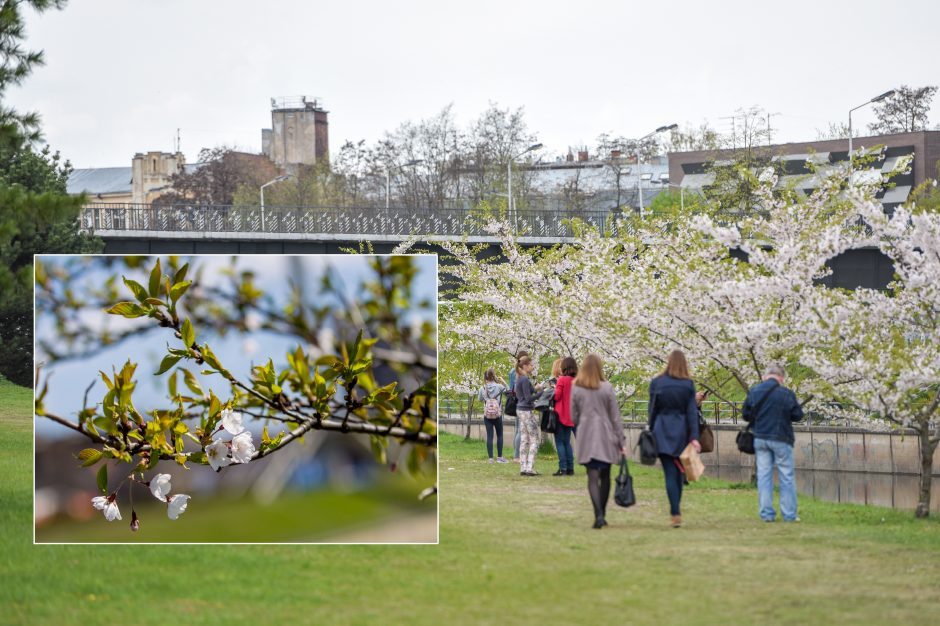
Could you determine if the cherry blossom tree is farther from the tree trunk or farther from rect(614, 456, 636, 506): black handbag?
rect(614, 456, 636, 506): black handbag

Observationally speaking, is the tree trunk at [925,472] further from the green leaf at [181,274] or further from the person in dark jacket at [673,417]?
the green leaf at [181,274]

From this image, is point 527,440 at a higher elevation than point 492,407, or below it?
below

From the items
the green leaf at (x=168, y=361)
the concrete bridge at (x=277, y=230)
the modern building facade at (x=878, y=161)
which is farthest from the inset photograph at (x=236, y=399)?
the modern building facade at (x=878, y=161)

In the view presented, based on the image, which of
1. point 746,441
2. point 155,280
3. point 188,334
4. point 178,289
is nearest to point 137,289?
point 155,280

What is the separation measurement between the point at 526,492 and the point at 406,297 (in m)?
9.28

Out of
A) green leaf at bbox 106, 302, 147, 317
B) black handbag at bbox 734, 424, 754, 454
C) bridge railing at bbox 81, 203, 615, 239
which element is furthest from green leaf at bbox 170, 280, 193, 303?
bridge railing at bbox 81, 203, 615, 239

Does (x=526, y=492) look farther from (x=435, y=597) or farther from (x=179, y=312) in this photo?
(x=179, y=312)

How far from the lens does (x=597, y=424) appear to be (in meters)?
13.8

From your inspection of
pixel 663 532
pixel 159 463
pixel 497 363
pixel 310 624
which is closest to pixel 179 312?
pixel 159 463

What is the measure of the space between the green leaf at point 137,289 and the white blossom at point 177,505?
1.25 m

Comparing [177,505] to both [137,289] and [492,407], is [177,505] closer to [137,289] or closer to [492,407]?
[137,289]

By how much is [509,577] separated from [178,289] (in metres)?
3.28

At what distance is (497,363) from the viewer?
112 feet

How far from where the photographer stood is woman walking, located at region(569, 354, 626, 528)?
45.1ft
